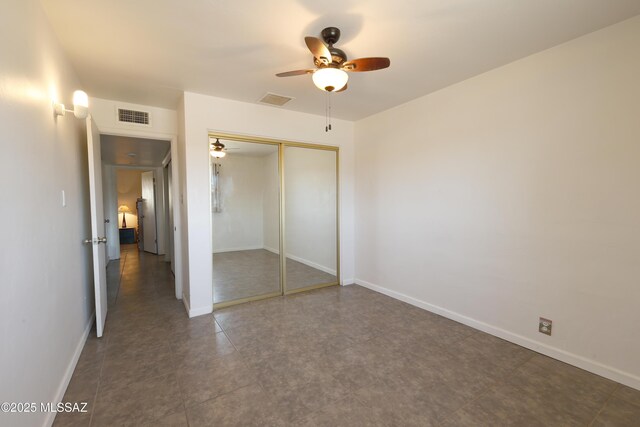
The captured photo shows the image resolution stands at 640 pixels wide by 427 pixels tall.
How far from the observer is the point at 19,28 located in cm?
146

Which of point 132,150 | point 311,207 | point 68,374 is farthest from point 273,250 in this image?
point 132,150

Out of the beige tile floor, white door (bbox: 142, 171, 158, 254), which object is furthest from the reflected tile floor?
white door (bbox: 142, 171, 158, 254)

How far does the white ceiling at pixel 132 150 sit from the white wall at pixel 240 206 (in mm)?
1426

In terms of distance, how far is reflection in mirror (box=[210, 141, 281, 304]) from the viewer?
12.0 ft

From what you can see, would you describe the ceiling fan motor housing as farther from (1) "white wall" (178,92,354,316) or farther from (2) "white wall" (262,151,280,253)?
(2) "white wall" (262,151,280,253)

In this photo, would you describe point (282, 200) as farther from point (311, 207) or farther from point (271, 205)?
point (311, 207)

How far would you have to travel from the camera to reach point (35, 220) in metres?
1.60

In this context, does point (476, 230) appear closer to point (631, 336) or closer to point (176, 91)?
point (631, 336)

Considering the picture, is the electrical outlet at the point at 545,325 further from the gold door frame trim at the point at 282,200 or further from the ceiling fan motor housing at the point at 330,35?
the ceiling fan motor housing at the point at 330,35

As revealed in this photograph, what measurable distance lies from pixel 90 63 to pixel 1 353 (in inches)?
97.2

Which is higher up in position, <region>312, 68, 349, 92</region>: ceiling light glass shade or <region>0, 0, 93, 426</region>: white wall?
<region>312, 68, 349, 92</region>: ceiling light glass shade

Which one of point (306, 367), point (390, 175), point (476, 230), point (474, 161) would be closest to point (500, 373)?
point (476, 230)

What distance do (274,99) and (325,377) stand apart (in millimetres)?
2995

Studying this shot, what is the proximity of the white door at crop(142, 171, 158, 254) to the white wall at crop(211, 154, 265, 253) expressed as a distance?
4.34m
